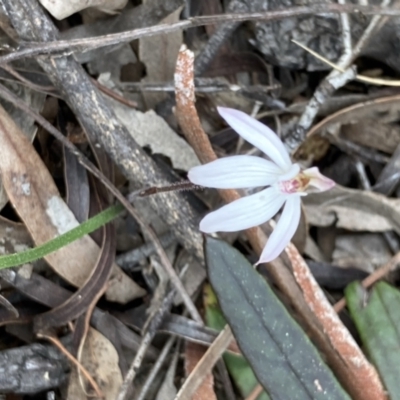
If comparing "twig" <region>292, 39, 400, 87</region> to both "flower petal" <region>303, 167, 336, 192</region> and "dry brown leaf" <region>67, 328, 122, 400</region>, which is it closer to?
"flower petal" <region>303, 167, 336, 192</region>

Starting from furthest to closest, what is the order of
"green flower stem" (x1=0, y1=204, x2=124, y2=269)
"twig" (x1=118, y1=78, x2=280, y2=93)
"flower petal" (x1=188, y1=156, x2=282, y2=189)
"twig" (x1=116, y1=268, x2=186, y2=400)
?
"twig" (x1=118, y1=78, x2=280, y2=93), "twig" (x1=116, y1=268, x2=186, y2=400), "green flower stem" (x1=0, y1=204, x2=124, y2=269), "flower petal" (x1=188, y1=156, x2=282, y2=189)

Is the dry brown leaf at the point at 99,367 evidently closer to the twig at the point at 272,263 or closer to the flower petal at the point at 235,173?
the twig at the point at 272,263

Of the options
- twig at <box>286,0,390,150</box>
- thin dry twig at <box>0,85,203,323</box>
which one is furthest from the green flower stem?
twig at <box>286,0,390,150</box>

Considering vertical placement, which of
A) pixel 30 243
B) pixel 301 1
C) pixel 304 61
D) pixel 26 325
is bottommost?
pixel 26 325

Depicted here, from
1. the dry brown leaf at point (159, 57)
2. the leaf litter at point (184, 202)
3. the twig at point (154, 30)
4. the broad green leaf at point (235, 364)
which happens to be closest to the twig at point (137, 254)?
the leaf litter at point (184, 202)

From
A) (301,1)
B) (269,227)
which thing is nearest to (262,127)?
(269,227)

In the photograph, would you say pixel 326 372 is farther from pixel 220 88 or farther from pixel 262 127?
pixel 220 88
